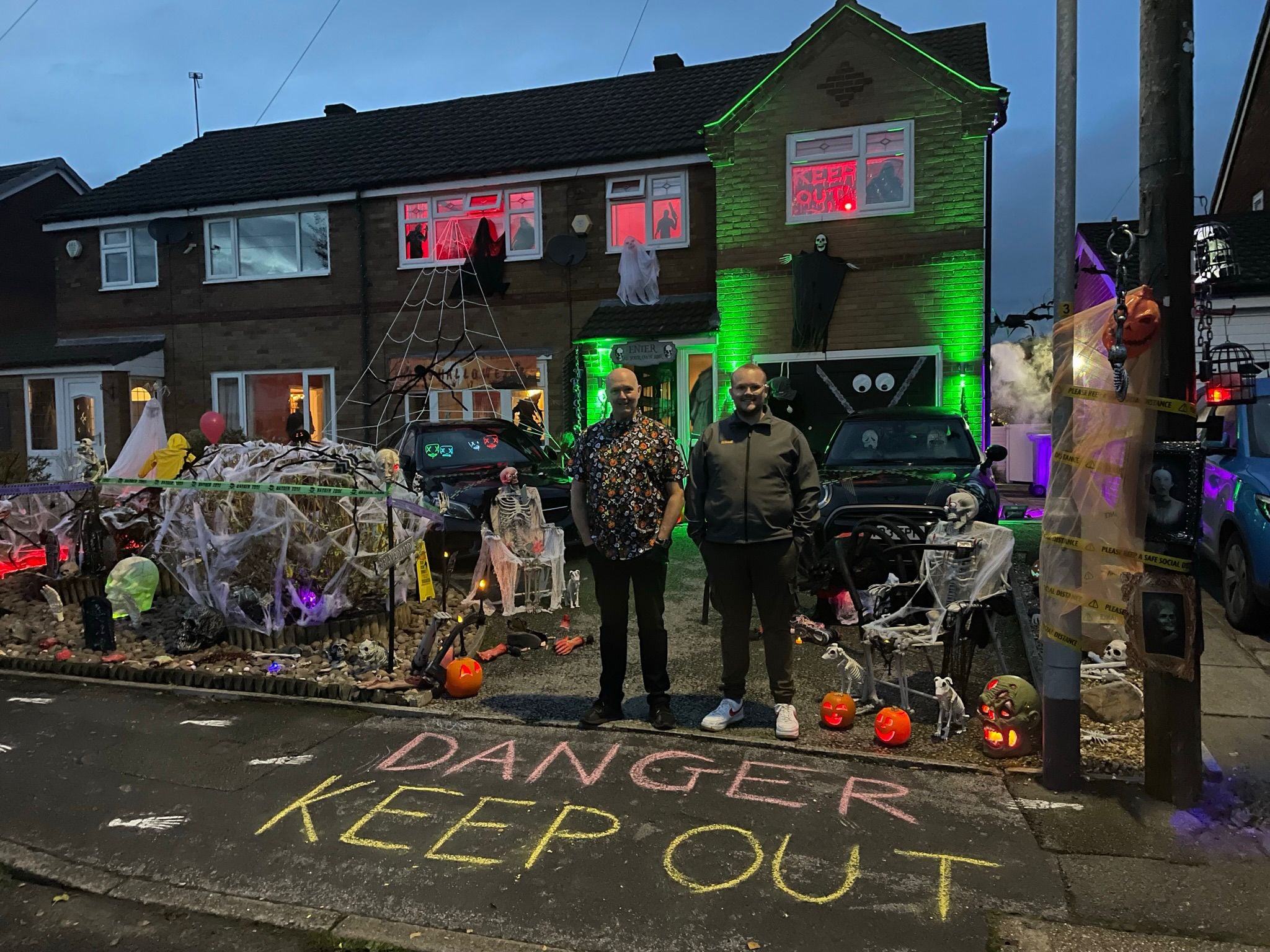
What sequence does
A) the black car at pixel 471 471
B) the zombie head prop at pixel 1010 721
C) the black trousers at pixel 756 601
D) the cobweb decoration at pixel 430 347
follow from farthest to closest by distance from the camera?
the cobweb decoration at pixel 430 347, the black car at pixel 471 471, the black trousers at pixel 756 601, the zombie head prop at pixel 1010 721

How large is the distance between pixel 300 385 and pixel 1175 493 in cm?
1655

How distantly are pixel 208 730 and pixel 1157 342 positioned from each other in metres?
5.23

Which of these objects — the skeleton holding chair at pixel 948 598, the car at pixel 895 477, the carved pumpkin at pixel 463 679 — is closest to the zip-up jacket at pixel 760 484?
the skeleton holding chair at pixel 948 598

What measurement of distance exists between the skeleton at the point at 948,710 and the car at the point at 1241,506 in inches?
105

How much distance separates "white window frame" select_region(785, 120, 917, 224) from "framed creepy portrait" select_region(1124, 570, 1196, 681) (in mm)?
10811

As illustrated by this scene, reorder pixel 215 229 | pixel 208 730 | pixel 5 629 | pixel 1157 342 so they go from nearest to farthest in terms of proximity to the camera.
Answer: pixel 1157 342, pixel 208 730, pixel 5 629, pixel 215 229

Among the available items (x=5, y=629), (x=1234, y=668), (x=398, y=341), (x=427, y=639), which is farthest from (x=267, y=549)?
(x=398, y=341)

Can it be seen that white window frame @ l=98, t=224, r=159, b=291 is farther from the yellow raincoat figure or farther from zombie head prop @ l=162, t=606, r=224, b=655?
zombie head prop @ l=162, t=606, r=224, b=655

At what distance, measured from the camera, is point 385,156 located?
58.4 ft

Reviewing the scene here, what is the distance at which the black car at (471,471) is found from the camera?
909 centimetres

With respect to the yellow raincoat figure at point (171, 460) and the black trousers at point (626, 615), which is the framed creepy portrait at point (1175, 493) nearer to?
the black trousers at point (626, 615)

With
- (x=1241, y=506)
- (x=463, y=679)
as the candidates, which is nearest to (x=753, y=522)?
(x=463, y=679)

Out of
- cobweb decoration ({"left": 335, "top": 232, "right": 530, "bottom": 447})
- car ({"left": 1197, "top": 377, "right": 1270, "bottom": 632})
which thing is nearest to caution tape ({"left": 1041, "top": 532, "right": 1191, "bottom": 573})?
car ({"left": 1197, "top": 377, "right": 1270, "bottom": 632})

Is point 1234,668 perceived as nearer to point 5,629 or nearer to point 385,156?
point 5,629
